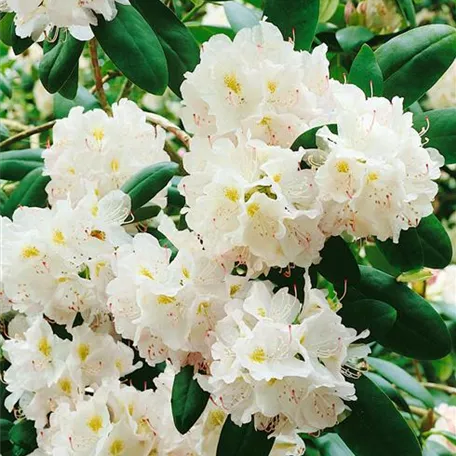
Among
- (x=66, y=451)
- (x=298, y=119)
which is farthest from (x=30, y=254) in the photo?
(x=298, y=119)

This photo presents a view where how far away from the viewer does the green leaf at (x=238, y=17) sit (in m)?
1.30

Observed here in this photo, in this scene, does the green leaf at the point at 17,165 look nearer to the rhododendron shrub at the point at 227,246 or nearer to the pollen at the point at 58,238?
the rhododendron shrub at the point at 227,246

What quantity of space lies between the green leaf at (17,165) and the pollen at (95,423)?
0.52m

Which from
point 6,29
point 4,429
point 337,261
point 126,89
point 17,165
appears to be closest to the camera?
point 337,261

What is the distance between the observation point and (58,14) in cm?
98

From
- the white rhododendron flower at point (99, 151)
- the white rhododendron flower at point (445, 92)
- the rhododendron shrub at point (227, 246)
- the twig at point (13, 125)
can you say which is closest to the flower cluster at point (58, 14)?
the rhododendron shrub at point (227, 246)

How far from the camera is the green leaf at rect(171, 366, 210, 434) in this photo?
0.93 meters

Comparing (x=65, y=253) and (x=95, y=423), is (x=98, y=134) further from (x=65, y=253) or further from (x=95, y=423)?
(x=95, y=423)

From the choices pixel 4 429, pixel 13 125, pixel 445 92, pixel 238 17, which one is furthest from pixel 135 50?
pixel 445 92

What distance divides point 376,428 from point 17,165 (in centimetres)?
73

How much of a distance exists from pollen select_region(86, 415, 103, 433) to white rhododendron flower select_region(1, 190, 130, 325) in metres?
0.12

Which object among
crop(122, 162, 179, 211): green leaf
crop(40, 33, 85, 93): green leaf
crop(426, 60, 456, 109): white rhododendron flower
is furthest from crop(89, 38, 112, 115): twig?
crop(426, 60, 456, 109): white rhododendron flower

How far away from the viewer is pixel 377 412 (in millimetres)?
982

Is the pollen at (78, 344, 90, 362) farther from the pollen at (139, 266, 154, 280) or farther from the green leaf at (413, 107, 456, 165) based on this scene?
the green leaf at (413, 107, 456, 165)
